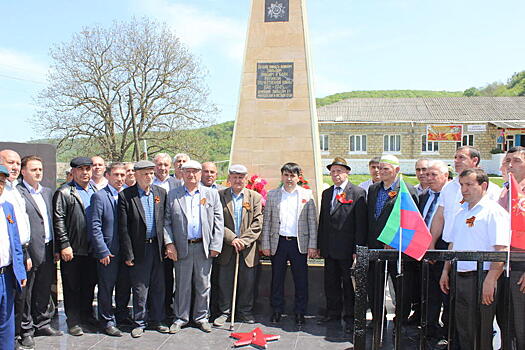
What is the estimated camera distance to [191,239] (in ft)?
14.7

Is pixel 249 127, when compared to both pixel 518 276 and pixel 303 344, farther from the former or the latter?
pixel 518 276

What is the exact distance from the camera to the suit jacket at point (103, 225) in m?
4.25

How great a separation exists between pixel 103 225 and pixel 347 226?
2.52 meters

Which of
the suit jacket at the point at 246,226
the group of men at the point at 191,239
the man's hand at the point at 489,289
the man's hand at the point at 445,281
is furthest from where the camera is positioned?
the suit jacket at the point at 246,226

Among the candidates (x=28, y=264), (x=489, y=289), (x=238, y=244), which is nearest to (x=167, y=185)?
(x=238, y=244)

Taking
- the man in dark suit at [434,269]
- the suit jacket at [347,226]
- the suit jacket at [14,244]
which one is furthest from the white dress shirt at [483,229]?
the suit jacket at [14,244]

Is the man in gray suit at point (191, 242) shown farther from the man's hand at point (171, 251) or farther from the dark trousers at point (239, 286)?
the dark trousers at point (239, 286)

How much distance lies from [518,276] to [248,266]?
8.58ft

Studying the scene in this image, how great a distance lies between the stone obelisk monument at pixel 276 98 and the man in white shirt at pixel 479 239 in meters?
3.20

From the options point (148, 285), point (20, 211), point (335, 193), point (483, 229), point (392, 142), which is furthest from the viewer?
point (392, 142)

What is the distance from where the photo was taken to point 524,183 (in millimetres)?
3504

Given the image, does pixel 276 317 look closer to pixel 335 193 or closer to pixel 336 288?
pixel 336 288

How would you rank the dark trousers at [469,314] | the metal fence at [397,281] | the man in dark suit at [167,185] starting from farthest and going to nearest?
the man in dark suit at [167,185] < the dark trousers at [469,314] < the metal fence at [397,281]

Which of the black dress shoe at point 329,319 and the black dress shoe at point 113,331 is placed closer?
the black dress shoe at point 113,331
